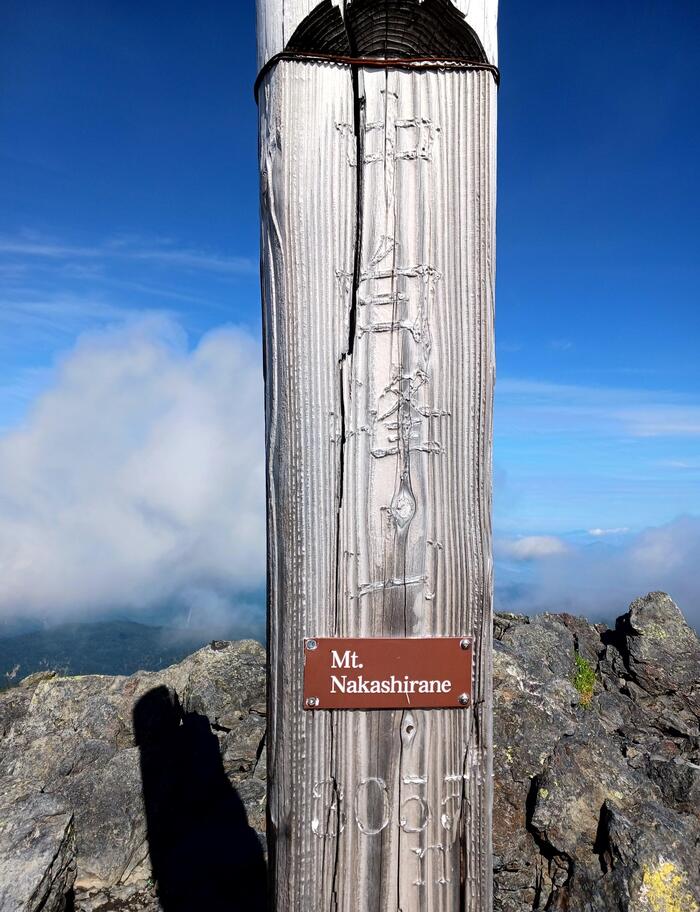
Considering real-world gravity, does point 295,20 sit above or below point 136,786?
above

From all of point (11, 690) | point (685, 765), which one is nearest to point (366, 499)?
point (685, 765)

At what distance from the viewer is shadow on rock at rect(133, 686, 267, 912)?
5949mm

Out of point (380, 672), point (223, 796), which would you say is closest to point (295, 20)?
point (380, 672)

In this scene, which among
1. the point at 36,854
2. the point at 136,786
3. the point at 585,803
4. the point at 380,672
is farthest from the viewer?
the point at 136,786

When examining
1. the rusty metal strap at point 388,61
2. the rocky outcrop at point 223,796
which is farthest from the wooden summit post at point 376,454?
the rocky outcrop at point 223,796

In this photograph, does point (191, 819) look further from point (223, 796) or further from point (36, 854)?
point (36, 854)

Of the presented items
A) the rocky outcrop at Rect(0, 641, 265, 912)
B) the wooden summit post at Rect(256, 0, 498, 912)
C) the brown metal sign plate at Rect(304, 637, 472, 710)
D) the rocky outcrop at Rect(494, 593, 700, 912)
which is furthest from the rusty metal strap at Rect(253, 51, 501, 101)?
the rocky outcrop at Rect(494, 593, 700, 912)

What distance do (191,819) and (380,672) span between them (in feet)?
19.4

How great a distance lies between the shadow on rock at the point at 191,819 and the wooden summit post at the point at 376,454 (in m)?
4.29

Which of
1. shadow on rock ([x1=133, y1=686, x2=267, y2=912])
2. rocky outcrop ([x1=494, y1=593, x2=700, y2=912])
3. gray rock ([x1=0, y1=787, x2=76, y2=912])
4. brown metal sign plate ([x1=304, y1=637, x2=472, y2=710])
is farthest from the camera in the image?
shadow on rock ([x1=133, y1=686, x2=267, y2=912])

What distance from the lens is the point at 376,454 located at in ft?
7.68

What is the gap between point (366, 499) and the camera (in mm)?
2338

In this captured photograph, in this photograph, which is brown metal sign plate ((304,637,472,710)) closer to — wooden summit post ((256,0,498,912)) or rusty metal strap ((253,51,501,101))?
wooden summit post ((256,0,498,912))

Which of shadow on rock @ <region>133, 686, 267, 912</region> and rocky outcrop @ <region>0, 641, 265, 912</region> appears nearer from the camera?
rocky outcrop @ <region>0, 641, 265, 912</region>
